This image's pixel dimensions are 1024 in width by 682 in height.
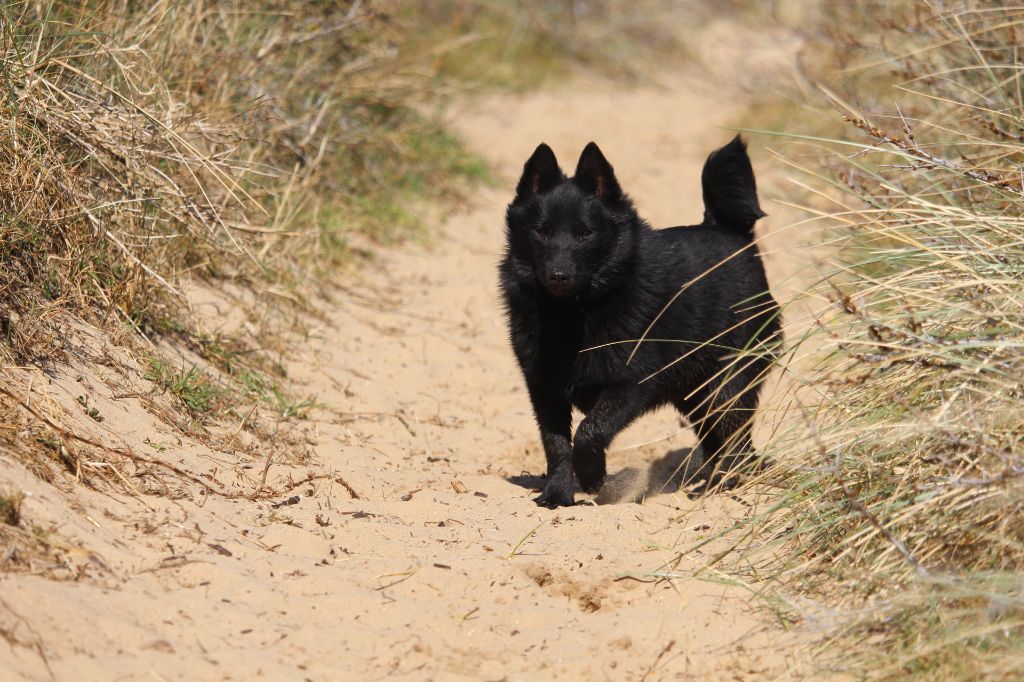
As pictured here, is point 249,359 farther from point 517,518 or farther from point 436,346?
point 517,518

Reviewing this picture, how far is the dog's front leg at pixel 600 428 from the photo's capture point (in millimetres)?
4609

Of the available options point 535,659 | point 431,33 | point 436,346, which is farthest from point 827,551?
point 431,33

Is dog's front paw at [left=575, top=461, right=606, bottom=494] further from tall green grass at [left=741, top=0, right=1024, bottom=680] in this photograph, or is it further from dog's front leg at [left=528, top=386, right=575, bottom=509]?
tall green grass at [left=741, top=0, right=1024, bottom=680]

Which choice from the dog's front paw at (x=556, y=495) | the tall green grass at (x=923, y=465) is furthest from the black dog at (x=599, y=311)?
the tall green grass at (x=923, y=465)

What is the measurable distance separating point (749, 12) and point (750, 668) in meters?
12.8

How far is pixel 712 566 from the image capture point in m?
3.65

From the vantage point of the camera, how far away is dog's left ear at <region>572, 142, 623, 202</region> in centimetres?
494

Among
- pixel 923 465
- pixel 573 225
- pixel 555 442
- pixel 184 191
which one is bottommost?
pixel 555 442

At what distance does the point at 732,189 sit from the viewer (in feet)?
17.5

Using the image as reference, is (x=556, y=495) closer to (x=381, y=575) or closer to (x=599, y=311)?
(x=599, y=311)

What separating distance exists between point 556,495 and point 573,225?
1120 millimetres

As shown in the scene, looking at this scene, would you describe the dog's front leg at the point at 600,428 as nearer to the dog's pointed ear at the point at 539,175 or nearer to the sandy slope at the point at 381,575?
the sandy slope at the point at 381,575

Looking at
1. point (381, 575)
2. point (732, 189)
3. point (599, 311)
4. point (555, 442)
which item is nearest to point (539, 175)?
point (599, 311)

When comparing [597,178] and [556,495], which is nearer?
[556,495]
